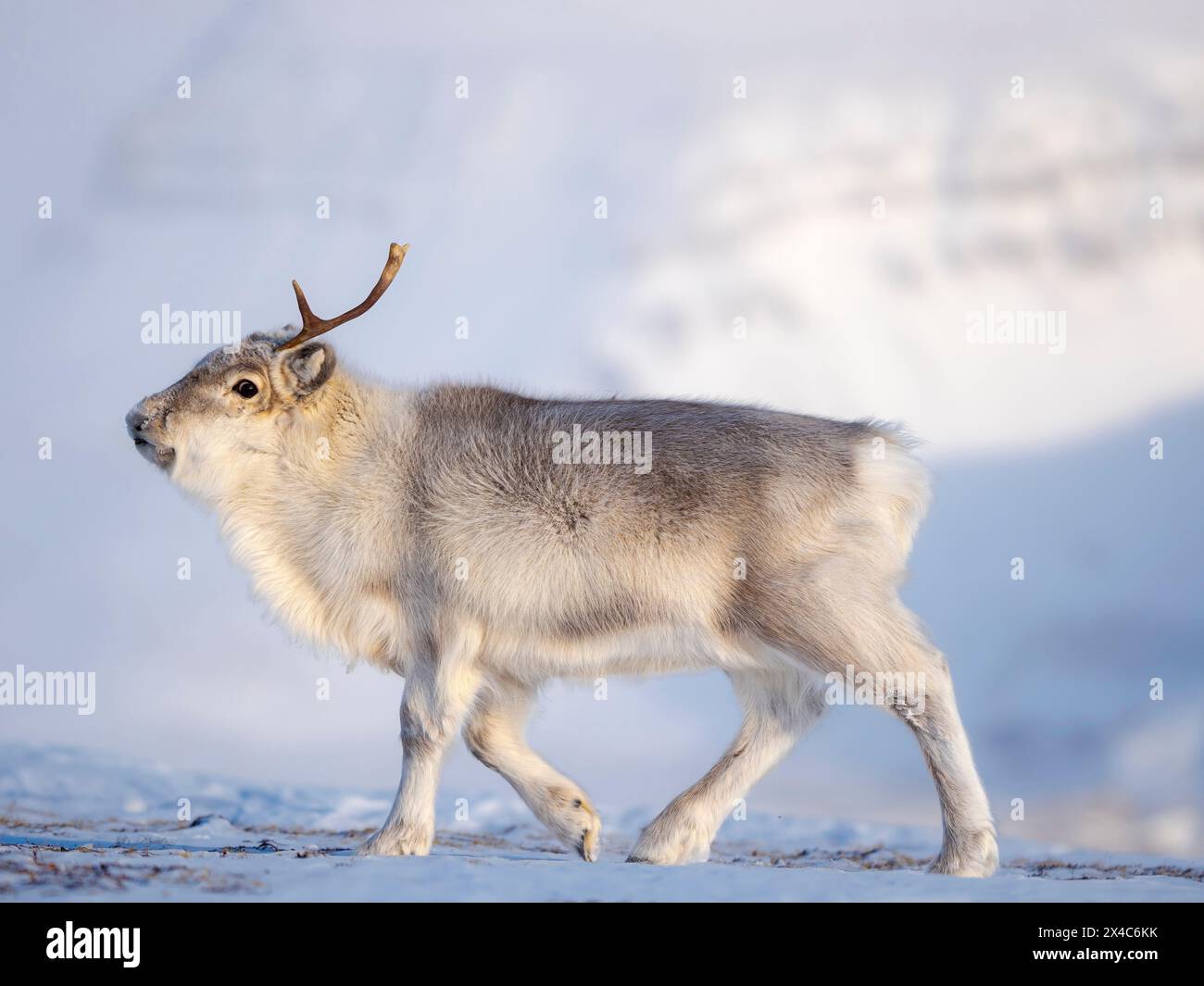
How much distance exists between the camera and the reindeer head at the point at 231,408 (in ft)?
33.9

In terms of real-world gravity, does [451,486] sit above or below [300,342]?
below

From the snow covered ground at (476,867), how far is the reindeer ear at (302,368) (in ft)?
10.7

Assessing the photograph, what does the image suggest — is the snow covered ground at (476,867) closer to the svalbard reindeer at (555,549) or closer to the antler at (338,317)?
the svalbard reindeer at (555,549)

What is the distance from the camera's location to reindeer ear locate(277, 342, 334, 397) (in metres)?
10.4

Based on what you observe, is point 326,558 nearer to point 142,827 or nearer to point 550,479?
point 550,479

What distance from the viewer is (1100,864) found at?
495 inches

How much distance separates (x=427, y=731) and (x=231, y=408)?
8.91ft

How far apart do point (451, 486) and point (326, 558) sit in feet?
3.54

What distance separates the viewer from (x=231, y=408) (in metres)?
10.4

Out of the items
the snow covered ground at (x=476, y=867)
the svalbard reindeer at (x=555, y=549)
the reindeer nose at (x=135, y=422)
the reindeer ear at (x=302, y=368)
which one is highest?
the reindeer ear at (x=302, y=368)

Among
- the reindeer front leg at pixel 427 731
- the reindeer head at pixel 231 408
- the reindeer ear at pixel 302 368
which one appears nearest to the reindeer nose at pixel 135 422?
the reindeer head at pixel 231 408

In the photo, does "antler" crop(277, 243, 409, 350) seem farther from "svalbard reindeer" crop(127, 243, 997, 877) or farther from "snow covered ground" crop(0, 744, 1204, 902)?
"snow covered ground" crop(0, 744, 1204, 902)
